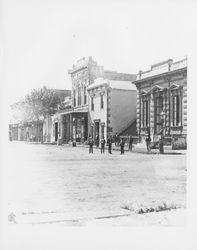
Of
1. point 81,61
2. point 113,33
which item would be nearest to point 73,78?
point 81,61

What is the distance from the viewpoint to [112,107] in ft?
10.8

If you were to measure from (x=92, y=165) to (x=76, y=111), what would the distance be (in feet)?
1.56

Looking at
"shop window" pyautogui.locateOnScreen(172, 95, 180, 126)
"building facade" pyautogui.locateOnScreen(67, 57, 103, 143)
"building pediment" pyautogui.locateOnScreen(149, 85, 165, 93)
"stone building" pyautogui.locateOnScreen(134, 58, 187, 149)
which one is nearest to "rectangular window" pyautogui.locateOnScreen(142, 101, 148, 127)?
"stone building" pyautogui.locateOnScreen(134, 58, 187, 149)

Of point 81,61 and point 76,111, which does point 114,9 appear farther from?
point 76,111

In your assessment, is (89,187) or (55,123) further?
(55,123)

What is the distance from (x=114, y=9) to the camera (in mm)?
3004

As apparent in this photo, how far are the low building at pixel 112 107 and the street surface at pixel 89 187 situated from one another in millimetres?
219

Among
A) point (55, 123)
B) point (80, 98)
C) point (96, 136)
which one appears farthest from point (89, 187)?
point (80, 98)

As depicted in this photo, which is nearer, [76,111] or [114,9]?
[114,9]

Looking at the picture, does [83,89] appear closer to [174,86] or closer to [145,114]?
[145,114]

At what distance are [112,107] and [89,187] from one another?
67 cm

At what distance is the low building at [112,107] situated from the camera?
322 cm

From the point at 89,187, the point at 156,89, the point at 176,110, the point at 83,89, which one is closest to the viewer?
the point at 89,187

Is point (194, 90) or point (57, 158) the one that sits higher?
point (194, 90)
